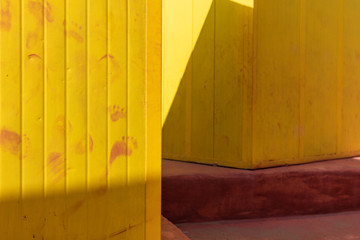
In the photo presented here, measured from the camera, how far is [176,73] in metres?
5.07

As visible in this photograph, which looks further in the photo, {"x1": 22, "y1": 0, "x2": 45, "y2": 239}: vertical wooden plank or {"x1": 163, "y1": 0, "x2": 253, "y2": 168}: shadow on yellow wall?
{"x1": 163, "y1": 0, "x2": 253, "y2": 168}: shadow on yellow wall

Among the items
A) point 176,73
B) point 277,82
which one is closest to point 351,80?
point 277,82

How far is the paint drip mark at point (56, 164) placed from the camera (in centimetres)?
181

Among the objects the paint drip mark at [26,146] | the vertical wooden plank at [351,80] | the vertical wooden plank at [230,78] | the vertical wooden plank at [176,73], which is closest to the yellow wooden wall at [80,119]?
the paint drip mark at [26,146]

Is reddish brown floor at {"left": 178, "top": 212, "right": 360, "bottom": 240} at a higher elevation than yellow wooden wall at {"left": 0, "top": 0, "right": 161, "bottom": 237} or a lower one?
lower

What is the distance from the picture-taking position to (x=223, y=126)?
14.7 ft

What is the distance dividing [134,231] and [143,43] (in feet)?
3.44

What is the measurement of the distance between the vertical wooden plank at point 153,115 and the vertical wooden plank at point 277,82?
2.24 meters

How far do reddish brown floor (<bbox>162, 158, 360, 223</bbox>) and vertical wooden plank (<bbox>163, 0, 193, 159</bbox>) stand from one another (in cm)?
62

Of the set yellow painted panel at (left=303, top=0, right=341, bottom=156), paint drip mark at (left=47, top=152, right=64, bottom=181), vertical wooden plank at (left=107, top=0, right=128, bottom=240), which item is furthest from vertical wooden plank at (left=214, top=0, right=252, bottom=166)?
paint drip mark at (left=47, top=152, right=64, bottom=181)

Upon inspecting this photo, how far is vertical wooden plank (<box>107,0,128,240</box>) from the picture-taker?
6.57ft

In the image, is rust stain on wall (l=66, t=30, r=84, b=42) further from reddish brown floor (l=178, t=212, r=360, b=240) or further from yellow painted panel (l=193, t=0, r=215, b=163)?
yellow painted panel (l=193, t=0, r=215, b=163)

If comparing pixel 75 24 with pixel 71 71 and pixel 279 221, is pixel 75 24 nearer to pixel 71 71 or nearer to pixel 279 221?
pixel 71 71

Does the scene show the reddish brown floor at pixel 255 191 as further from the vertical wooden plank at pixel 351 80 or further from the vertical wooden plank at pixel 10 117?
the vertical wooden plank at pixel 10 117
